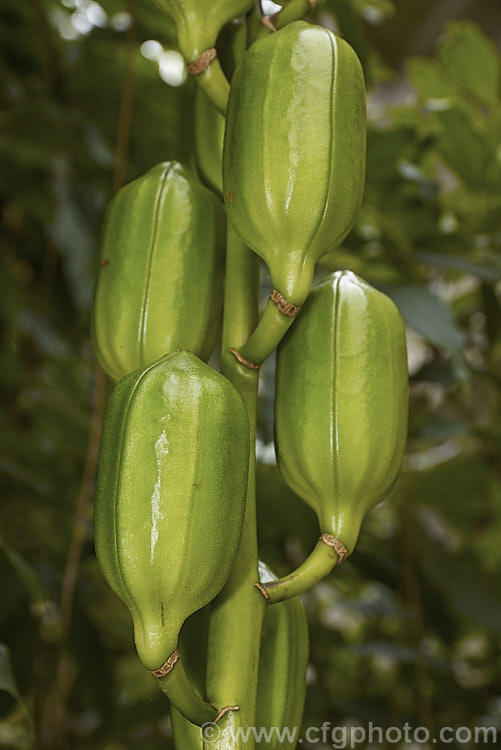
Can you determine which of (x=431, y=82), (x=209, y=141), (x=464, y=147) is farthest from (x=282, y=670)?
(x=431, y=82)

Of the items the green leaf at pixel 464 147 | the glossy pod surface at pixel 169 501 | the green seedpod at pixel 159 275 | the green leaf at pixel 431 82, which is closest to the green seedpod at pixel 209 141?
the green seedpod at pixel 159 275

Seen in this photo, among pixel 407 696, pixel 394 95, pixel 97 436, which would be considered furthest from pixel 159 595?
pixel 394 95

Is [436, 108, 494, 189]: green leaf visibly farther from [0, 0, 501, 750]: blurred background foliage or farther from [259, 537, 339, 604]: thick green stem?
[259, 537, 339, 604]: thick green stem

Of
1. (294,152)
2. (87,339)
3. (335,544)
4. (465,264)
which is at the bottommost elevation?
(87,339)

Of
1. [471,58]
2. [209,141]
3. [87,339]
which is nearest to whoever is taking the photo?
[209,141]

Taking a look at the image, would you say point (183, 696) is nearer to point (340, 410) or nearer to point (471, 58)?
point (340, 410)

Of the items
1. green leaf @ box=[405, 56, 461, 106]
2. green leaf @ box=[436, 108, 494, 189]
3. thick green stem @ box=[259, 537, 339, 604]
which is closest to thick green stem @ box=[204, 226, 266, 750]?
thick green stem @ box=[259, 537, 339, 604]

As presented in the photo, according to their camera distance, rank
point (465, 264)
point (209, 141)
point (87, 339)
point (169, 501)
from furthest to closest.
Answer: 1. point (87, 339)
2. point (465, 264)
3. point (209, 141)
4. point (169, 501)
